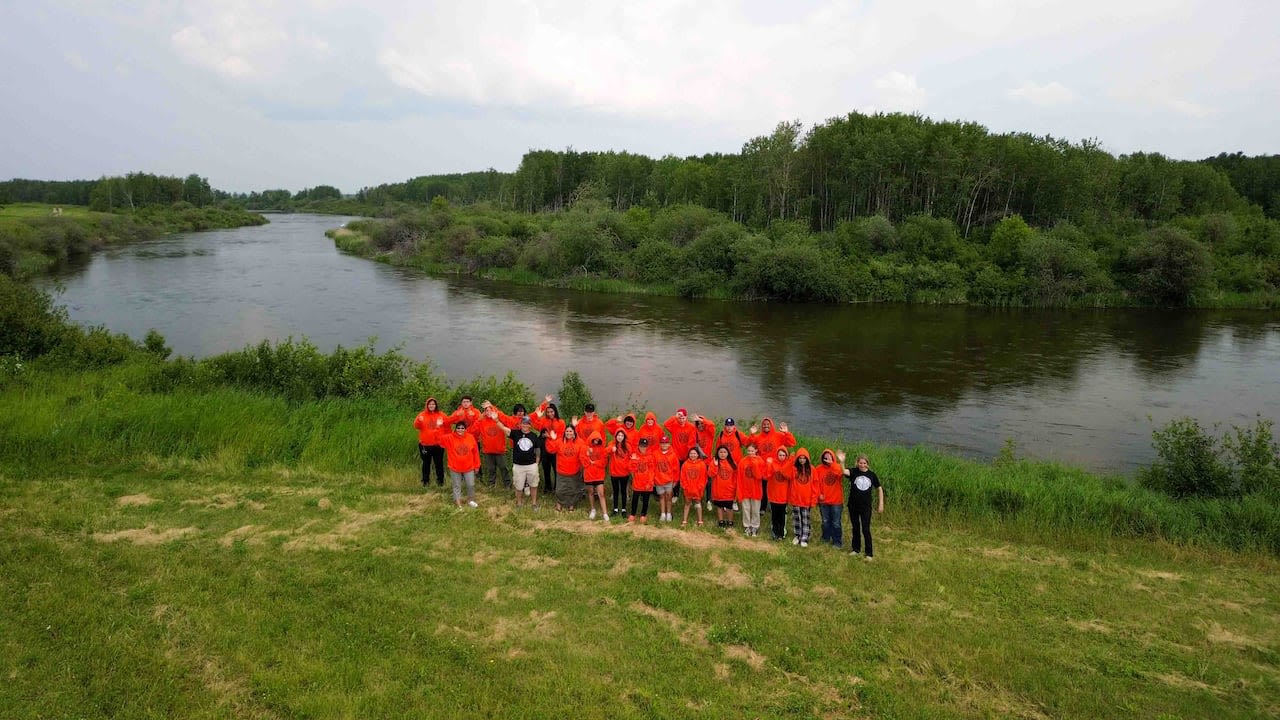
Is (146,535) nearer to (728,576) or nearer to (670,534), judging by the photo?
(670,534)

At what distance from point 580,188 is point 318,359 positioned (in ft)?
224

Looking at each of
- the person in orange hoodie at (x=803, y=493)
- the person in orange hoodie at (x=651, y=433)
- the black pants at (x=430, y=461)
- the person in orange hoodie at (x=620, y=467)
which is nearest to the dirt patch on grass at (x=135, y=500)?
the black pants at (x=430, y=461)

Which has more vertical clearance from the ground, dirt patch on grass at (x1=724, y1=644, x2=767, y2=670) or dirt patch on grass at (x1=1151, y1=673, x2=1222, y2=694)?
dirt patch on grass at (x1=724, y1=644, x2=767, y2=670)

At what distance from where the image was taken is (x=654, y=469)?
445 inches

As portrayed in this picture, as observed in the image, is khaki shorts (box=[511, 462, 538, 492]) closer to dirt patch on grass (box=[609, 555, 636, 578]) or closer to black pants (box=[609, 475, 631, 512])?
black pants (box=[609, 475, 631, 512])

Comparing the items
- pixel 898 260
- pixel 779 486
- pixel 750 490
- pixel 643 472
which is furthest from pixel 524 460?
pixel 898 260

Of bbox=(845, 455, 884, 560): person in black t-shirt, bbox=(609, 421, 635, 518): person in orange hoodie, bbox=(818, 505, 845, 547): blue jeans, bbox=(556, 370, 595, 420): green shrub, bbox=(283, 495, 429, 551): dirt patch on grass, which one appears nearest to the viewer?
bbox=(283, 495, 429, 551): dirt patch on grass

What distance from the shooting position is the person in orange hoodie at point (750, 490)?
35.6 feet

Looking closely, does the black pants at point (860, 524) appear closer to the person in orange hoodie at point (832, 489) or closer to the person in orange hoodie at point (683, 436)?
the person in orange hoodie at point (832, 489)

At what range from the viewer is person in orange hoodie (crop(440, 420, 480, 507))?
451 inches

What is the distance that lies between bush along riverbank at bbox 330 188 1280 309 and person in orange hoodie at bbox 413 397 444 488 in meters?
37.4

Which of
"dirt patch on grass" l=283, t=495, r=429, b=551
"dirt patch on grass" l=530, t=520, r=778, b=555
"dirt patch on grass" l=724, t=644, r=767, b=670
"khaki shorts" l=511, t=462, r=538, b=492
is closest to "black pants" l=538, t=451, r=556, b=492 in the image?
"khaki shorts" l=511, t=462, r=538, b=492

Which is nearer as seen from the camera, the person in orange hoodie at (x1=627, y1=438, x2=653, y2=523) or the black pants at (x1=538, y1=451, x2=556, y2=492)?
the person in orange hoodie at (x1=627, y1=438, x2=653, y2=523)

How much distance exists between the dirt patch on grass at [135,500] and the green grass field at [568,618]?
0.04 meters
